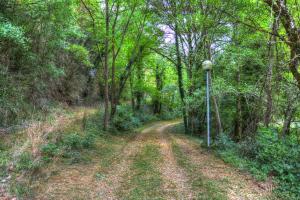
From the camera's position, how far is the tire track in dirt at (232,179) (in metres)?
4.60

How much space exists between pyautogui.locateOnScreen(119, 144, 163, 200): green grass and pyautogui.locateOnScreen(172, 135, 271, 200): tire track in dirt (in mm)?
1314

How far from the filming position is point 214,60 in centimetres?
1055

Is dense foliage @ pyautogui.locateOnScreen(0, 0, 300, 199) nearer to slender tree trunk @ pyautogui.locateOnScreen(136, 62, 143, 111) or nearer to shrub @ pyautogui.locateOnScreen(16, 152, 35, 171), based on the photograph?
shrub @ pyautogui.locateOnScreen(16, 152, 35, 171)

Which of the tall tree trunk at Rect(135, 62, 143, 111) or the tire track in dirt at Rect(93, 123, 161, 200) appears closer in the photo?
the tire track in dirt at Rect(93, 123, 161, 200)

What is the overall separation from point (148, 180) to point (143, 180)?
123 millimetres

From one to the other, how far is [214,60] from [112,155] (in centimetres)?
657

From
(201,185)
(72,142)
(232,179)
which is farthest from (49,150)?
(232,179)

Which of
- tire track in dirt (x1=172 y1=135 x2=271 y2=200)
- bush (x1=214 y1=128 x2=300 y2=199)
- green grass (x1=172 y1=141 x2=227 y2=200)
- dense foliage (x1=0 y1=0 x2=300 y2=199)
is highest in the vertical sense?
dense foliage (x1=0 y1=0 x2=300 y2=199)

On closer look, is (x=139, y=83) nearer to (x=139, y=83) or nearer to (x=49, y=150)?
(x=139, y=83)

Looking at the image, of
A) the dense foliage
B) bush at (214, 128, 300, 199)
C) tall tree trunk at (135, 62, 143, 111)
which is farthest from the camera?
tall tree trunk at (135, 62, 143, 111)

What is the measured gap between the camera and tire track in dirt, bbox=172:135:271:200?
4598 mm

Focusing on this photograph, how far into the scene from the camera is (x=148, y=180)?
208 inches

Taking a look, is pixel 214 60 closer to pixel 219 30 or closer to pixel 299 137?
pixel 219 30

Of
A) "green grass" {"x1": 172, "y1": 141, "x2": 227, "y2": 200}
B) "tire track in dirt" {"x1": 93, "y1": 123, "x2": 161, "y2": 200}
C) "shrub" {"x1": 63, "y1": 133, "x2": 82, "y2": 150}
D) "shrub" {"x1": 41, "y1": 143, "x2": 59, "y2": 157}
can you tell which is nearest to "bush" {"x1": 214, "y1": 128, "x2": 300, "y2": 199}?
"green grass" {"x1": 172, "y1": 141, "x2": 227, "y2": 200}
